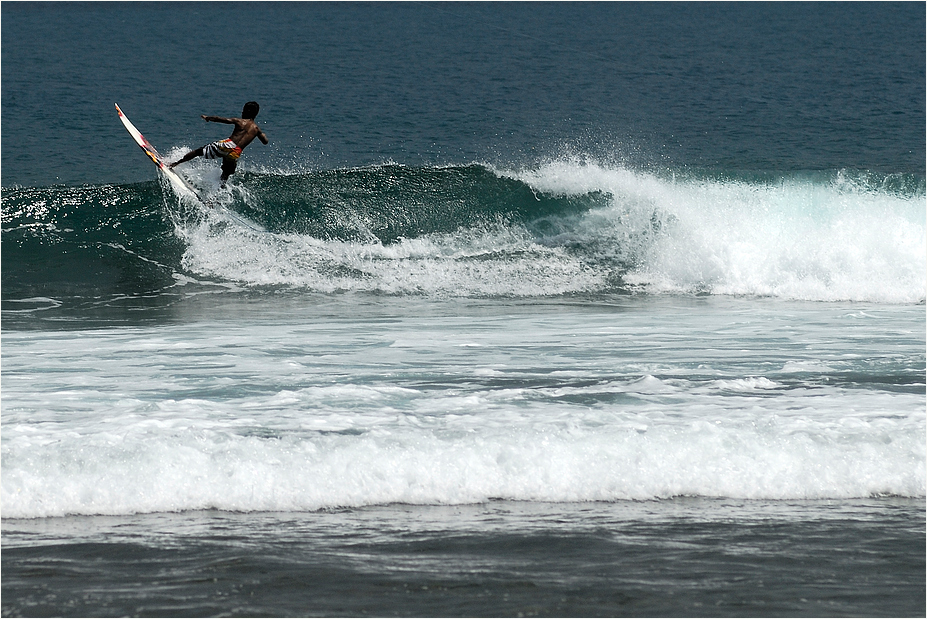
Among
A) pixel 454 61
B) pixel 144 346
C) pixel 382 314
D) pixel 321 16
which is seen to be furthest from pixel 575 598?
pixel 321 16

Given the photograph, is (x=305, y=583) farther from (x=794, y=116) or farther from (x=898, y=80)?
(x=898, y=80)

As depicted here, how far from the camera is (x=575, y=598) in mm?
3432

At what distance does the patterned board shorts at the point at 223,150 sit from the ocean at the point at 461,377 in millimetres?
1201

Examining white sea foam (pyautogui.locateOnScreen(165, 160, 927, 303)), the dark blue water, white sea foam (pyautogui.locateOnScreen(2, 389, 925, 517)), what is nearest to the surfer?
white sea foam (pyautogui.locateOnScreen(165, 160, 927, 303))

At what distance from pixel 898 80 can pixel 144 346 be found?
110ft

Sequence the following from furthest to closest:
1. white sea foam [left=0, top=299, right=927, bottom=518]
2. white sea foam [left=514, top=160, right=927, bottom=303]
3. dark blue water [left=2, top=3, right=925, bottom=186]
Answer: dark blue water [left=2, top=3, right=925, bottom=186], white sea foam [left=514, top=160, right=927, bottom=303], white sea foam [left=0, top=299, right=927, bottom=518]

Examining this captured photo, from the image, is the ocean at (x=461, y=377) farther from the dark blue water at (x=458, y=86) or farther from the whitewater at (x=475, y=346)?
the dark blue water at (x=458, y=86)

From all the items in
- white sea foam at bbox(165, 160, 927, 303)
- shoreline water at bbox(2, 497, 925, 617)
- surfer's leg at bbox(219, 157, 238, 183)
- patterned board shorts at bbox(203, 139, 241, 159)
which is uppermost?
patterned board shorts at bbox(203, 139, 241, 159)

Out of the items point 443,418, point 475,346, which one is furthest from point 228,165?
point 443,418

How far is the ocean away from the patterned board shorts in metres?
1.20

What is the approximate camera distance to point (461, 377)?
6.62 metres

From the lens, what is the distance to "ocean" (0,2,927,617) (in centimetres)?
370

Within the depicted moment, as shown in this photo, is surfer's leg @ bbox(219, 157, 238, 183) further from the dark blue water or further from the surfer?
the dark blue water

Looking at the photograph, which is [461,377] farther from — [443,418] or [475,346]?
[475,346]
